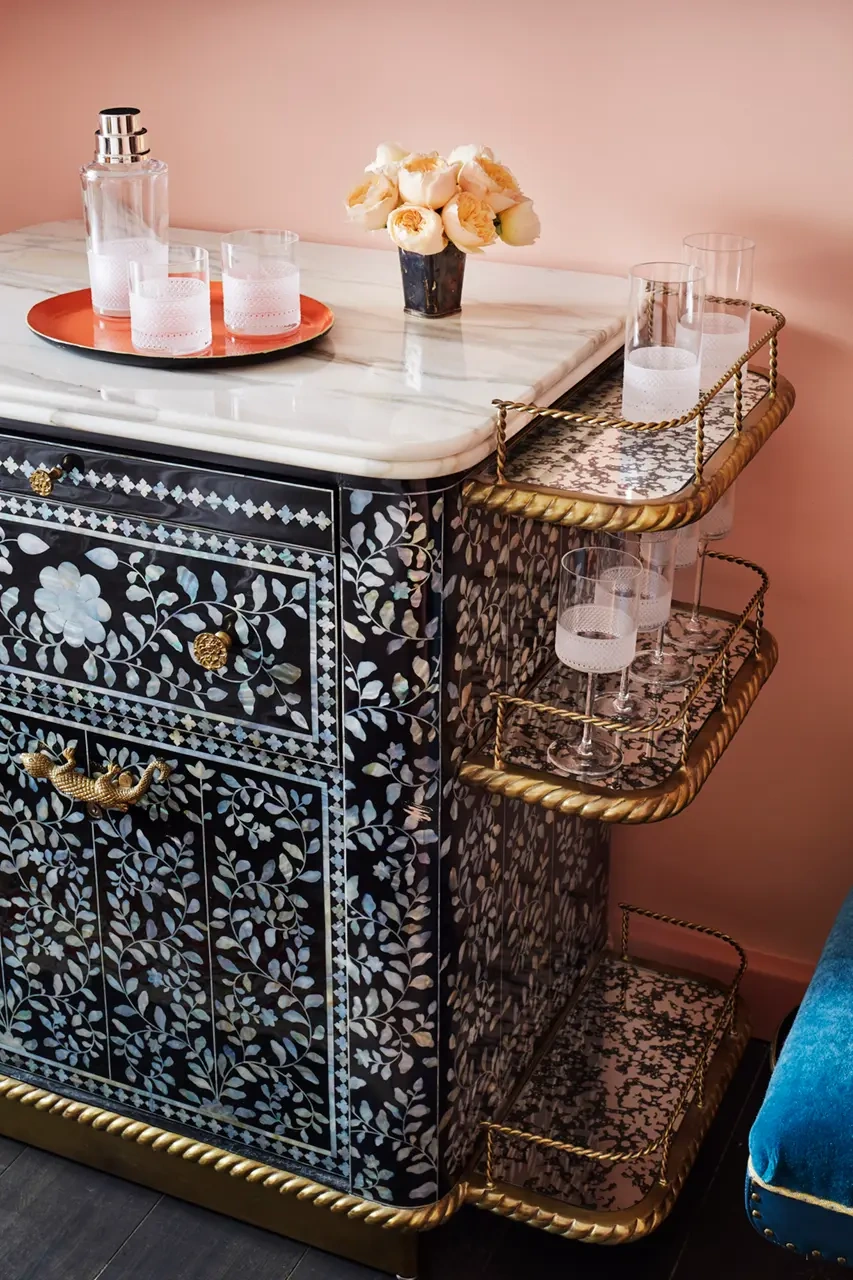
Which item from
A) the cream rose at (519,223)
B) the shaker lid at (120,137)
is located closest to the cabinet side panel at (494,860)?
the cream rose at (519,223)

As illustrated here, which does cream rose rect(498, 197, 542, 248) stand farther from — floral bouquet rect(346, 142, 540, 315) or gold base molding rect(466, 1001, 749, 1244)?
gold base molding rect(466, 1001, 749, 1244)

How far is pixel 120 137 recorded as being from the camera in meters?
1.58

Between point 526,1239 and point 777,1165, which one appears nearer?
point 777,1165

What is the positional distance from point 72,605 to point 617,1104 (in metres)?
0.92

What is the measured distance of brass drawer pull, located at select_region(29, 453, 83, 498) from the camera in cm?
147

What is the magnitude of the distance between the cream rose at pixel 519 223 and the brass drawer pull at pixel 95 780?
0.69m

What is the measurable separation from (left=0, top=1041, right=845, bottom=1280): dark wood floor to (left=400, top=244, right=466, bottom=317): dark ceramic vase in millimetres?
1096

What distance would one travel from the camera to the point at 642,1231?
1675 millimetres

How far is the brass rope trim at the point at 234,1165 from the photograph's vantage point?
1665mm

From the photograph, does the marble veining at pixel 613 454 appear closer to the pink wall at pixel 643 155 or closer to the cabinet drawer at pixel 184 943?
the pink wall at pixel 643 155

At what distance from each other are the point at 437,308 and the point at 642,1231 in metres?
1.06

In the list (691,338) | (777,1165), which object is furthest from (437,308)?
(777,1165)

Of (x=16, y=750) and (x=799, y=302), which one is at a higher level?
(x=799, y=302)

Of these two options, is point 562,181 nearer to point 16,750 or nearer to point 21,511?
point 21,511
